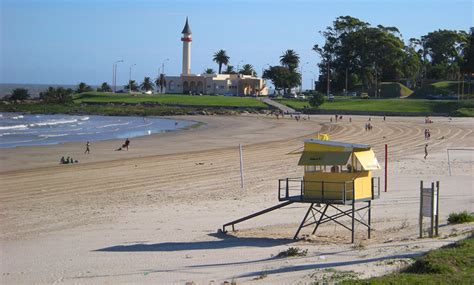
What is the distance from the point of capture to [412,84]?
120 meters

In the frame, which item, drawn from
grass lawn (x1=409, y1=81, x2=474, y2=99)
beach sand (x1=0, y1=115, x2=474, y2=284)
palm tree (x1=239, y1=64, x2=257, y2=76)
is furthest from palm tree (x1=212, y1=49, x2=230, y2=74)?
beach sand (x1=0, y1=115, x2=474, y2=284)

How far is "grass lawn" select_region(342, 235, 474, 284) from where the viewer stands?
11180mm

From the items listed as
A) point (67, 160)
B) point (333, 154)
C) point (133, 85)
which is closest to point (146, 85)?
point (133, 85)

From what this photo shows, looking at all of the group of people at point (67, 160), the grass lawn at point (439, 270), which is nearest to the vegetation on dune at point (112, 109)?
the group of people at point (67, 160)

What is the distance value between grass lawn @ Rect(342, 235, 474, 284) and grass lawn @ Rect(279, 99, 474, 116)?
74507 millimetres

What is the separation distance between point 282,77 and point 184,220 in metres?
116

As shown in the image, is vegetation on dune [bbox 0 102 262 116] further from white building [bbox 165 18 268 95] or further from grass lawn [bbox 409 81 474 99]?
grass lawn [bbox 409 81 474 99]

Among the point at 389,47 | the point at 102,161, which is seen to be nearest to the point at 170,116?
the point at 389,47

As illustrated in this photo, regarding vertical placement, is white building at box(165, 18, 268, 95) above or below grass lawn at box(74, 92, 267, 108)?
above

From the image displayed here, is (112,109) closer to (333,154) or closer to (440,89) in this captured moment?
(440,89)

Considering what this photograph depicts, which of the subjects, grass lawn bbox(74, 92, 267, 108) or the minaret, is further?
the minaret

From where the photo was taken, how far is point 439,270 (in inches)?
464

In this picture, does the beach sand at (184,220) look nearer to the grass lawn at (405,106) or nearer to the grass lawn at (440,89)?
the grass lawn at (405,106)

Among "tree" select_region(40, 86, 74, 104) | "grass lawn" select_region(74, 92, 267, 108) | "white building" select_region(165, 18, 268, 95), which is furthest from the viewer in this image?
"white building" select_region(165, 18, 268, 95)
